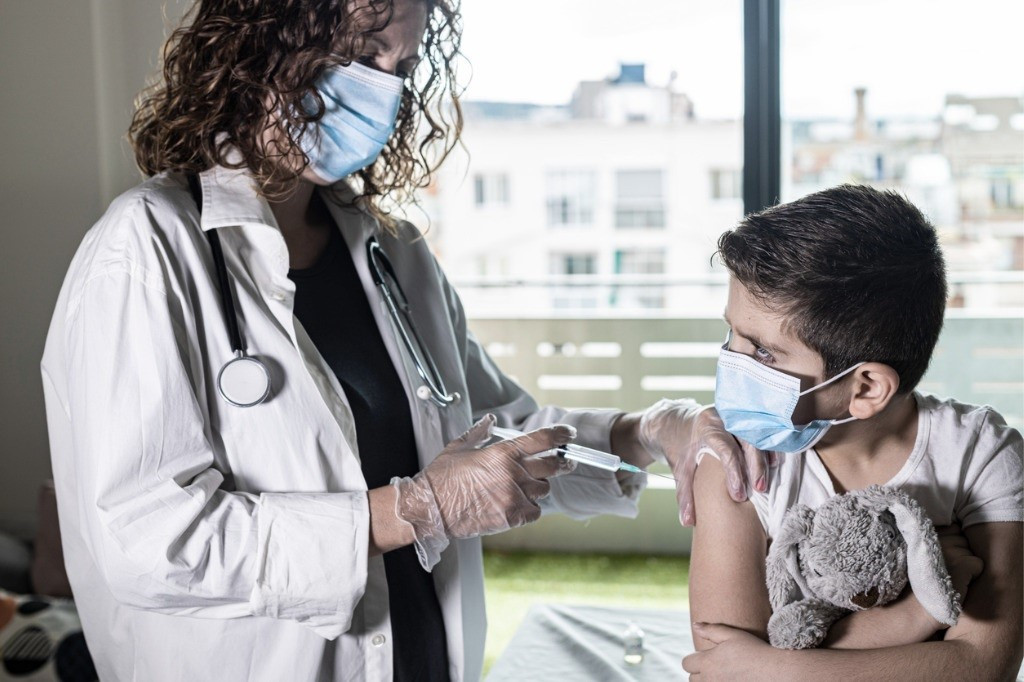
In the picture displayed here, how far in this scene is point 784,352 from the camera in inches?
49.9

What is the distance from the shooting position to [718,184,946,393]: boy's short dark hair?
1.23 metres

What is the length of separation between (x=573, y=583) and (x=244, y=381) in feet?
10.1

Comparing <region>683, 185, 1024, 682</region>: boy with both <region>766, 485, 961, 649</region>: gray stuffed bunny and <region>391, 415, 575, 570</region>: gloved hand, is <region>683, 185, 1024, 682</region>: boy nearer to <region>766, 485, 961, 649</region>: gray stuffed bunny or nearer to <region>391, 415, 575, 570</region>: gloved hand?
<region>766, 485, 961, 649</region>: gray stuffed bunny

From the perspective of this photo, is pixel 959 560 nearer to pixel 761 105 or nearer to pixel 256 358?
pixel 256 358

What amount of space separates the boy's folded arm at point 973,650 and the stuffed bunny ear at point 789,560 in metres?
0.07

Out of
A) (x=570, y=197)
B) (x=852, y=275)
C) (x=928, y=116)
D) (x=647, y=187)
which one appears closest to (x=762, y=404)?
(x=852, y=275)

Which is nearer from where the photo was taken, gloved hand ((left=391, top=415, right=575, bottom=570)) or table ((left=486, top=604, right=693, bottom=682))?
gloved hand ((left=391, top=415, right=575, bottom=570))

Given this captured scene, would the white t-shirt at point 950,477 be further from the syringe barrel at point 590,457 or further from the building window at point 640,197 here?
the building window at point 640,197

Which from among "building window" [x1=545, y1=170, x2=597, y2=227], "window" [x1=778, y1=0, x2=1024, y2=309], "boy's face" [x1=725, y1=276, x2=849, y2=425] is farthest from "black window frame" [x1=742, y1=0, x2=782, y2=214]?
"boy's face" [x1=725, y1=276, x2=849, y2=425]

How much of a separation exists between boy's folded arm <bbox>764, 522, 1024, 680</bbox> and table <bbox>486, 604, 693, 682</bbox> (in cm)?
46

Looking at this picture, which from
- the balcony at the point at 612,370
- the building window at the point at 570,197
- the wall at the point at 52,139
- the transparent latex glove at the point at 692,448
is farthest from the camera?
the building window at the point at 570,197

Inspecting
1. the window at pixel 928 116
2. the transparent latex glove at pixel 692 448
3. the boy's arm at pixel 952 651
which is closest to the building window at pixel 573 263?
the window at pixel 928 116

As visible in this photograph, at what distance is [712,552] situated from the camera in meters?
1.26

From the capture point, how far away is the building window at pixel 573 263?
15.6 ft
